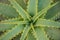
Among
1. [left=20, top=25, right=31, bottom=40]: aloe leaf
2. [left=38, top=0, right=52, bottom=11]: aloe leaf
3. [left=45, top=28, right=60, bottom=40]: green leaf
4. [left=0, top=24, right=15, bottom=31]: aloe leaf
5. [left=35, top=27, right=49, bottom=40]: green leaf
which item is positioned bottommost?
[left=45, top=28, right=60, bottom=40]: green leaf

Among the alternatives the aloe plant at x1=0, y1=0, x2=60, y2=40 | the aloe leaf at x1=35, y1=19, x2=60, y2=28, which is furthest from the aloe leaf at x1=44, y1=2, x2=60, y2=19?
the aloe leaf at x1=35, y1=19, x2=60, y2=28

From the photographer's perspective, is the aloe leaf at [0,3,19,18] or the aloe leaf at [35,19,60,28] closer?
the aloe leaf at [35,19,60,28]

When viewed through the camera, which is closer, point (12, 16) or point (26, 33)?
point (26, 33)

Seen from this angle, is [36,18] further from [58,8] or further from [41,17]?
[58,8]

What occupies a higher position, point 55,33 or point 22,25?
point 22,25

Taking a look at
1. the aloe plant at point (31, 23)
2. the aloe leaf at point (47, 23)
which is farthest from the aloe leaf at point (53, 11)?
the aloe leaf at point (47, 23)

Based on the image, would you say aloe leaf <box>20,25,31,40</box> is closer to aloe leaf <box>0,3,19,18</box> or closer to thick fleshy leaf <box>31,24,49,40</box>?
thick fleshy leaf <box>31,24,49,40</box>

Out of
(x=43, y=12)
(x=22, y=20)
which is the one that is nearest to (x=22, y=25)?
(x=22, y=20)

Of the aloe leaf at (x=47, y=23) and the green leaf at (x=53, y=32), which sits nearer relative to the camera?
the aloe leaf at (x=47, y=23)

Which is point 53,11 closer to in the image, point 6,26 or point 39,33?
point 39,33

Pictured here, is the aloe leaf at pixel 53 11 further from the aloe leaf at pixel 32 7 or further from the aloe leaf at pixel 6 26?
the aloe leaf at pixel 6 26

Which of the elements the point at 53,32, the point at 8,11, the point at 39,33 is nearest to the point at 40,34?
the point at 39,33
